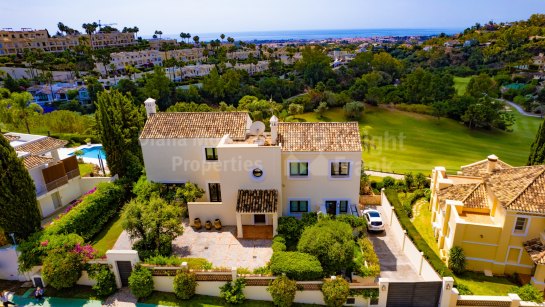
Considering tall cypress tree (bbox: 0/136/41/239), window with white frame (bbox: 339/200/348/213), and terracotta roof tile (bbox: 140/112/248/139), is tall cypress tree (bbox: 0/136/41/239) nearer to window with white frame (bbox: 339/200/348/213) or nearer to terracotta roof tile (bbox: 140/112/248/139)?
terracotta roof tile (bbox: 140/112/248/139)

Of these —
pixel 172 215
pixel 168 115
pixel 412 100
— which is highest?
pixel 168 115

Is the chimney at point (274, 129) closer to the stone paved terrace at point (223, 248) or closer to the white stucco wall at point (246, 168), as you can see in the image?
the white stucco wall at point (246, 168)

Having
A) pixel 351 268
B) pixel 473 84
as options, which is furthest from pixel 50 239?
Answer: pixel 473 84

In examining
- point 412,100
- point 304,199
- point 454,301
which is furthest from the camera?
point 412,100

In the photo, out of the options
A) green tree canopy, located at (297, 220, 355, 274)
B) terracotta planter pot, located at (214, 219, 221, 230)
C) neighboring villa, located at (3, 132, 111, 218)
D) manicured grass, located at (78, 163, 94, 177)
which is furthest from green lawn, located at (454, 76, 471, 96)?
neighboring villa, located at (3, 132, 111, 218)

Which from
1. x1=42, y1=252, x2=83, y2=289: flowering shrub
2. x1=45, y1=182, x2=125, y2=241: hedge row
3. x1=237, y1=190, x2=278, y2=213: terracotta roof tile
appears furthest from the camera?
x1=237, y1=190, x2=278, y2=213: terracotta roof tile

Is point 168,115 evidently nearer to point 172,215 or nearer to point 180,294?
point 172,215

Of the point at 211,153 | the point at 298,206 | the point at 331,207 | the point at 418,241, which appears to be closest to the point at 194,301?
the point at 298,206

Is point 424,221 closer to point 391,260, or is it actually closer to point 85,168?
point 391,260
